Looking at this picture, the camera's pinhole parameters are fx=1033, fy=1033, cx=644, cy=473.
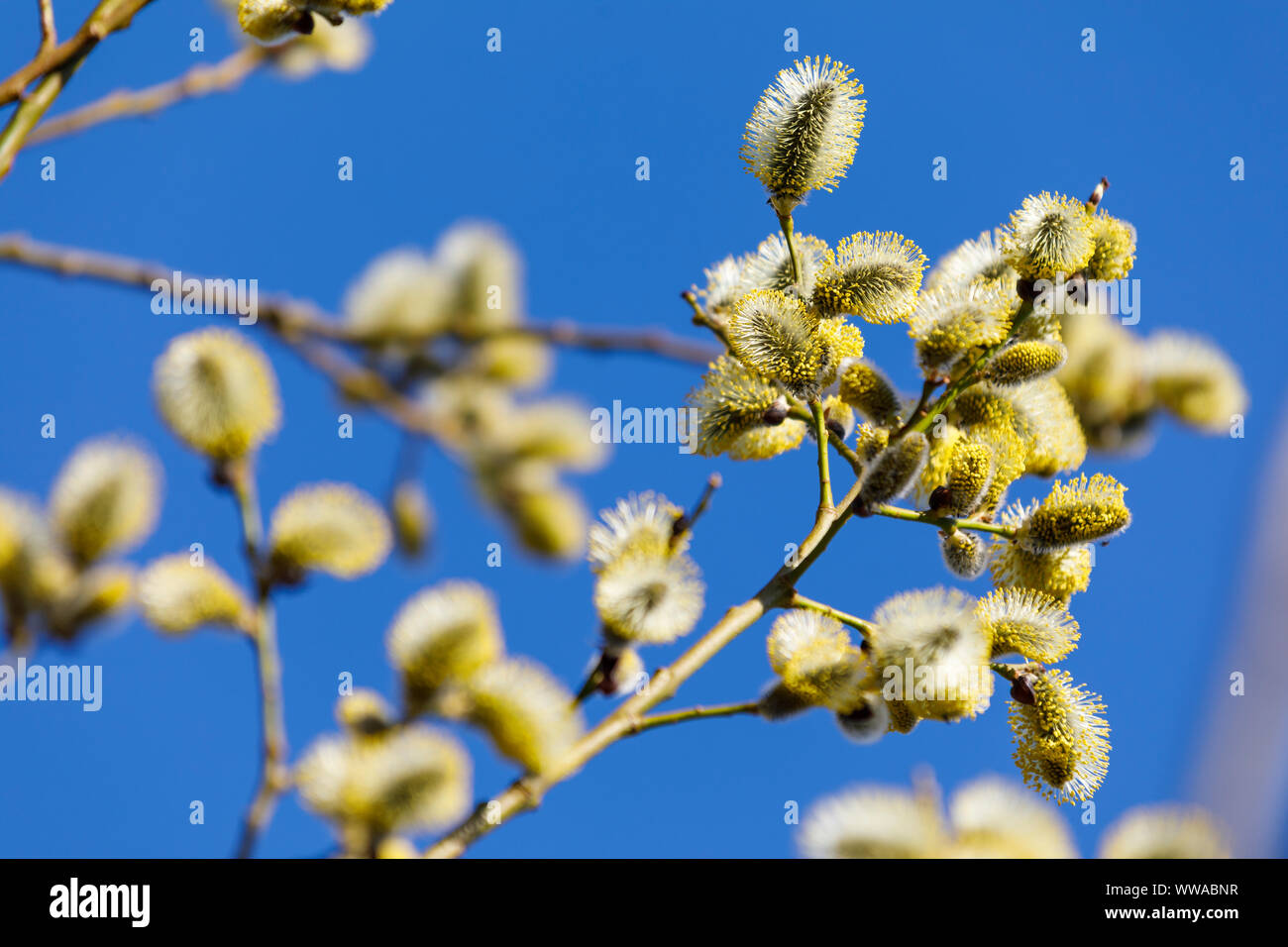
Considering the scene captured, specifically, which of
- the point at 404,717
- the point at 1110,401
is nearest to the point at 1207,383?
the point at 1110,401

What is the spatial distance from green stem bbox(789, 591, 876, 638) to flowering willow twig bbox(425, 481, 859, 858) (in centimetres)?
2

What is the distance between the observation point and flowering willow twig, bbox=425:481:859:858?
989 mm

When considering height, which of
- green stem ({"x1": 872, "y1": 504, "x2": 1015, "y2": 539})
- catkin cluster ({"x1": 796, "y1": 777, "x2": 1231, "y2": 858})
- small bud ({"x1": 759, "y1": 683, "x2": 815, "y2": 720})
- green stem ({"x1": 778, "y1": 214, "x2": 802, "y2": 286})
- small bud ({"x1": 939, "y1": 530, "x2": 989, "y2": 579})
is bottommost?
catkin cluster ({"x1": 796, "y1": 777, "x2": 1231, "y2": 858})

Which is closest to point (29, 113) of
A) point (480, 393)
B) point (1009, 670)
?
point (1009, 670)

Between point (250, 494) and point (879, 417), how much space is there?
925 millimetres

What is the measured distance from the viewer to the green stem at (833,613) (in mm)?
1216

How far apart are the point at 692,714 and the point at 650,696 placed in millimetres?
58

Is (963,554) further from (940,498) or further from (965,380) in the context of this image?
(965,380)

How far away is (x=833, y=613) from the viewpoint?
4.02 feet

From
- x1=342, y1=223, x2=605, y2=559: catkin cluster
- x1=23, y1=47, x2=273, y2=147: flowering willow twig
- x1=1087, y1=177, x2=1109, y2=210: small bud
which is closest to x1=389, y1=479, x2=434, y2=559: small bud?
x1=342, y1=223, x2=605, y2=559: catkin cluster

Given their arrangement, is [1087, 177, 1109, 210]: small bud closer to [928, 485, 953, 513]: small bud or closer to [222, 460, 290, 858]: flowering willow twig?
[928, 485, 953, 513]: small bud

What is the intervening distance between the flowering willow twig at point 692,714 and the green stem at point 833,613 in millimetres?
138
